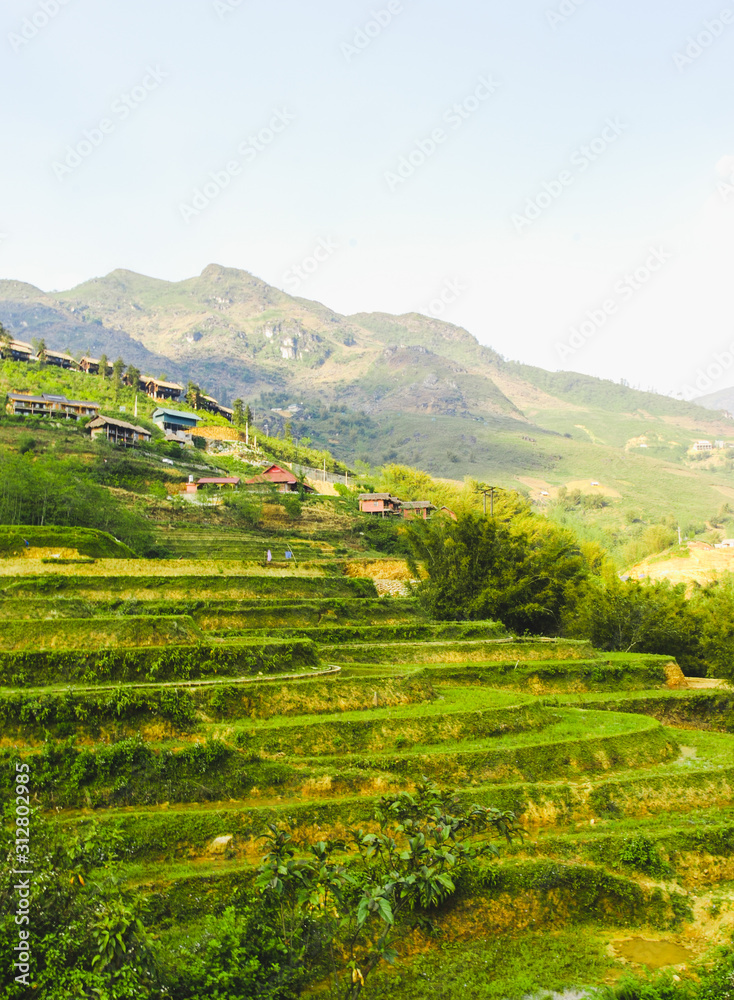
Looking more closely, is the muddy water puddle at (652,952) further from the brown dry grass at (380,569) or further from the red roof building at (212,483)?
the red roof building at (212,483)

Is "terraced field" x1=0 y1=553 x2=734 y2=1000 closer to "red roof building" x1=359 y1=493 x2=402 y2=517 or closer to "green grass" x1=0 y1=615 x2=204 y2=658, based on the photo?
"green grass" x1=0 y1=615 x2=204 y2=658

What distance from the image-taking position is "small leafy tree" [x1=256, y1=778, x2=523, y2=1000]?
26.7 ft

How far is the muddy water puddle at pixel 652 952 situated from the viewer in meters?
10.7

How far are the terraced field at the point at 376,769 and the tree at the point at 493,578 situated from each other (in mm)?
10429

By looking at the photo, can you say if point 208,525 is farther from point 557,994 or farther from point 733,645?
point 557,994

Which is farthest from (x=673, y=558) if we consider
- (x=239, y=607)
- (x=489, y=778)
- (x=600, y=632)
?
(x=489, y=778)

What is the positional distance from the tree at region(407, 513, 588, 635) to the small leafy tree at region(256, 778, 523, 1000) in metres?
23.5

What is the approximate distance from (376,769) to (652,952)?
214 inches

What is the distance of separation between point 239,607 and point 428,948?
16.9 m

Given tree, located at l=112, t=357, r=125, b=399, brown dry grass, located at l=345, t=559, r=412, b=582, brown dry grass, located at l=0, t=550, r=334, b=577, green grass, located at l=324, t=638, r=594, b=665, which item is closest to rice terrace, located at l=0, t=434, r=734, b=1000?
green grass, located at l=324, t=638, r=594, b=665

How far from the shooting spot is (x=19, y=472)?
40000 mm

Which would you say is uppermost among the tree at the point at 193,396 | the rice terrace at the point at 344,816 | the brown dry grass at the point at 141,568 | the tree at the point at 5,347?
the tree at the point at 5,347

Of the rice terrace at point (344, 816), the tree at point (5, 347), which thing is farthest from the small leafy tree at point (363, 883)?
the tree at point (5, 347)

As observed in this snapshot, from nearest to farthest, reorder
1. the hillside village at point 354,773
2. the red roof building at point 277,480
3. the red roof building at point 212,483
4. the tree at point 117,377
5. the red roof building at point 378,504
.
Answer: the hillside village at point 354,773
the red roof building at point 212,483
the red roof building at point 277,480
the red roof building at point 378,504
the tree at point 117,377
